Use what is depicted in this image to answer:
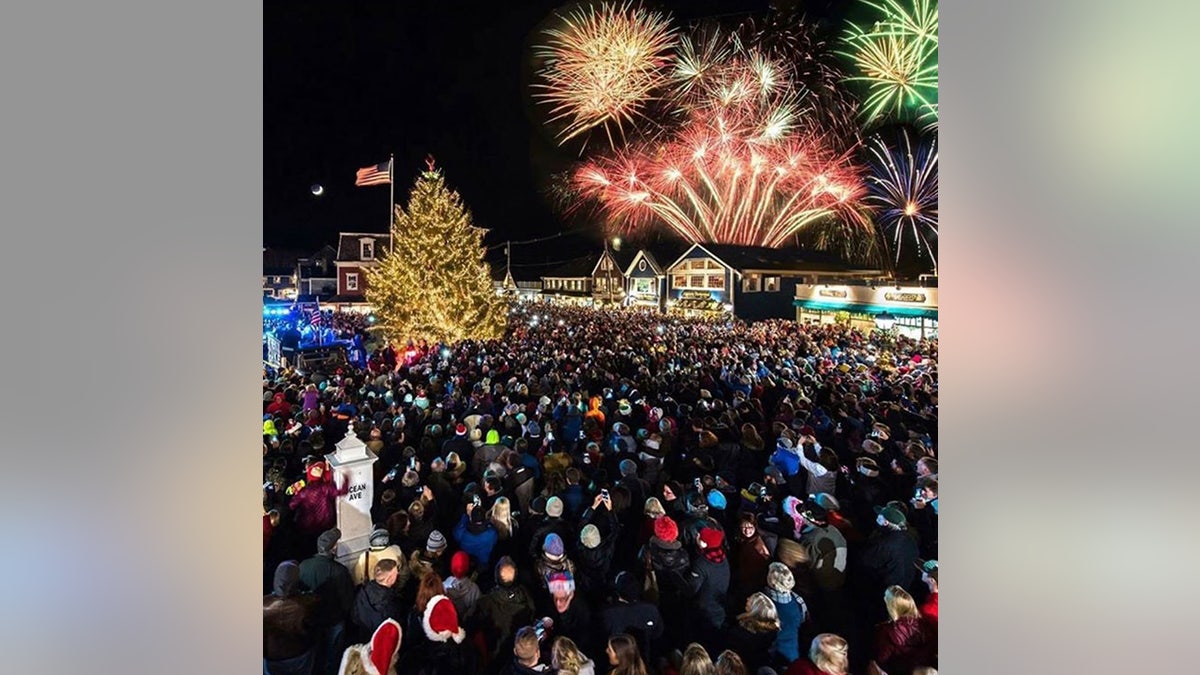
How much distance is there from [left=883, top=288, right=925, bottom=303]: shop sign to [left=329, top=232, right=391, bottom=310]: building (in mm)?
3303

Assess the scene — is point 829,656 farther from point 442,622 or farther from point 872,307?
point 872,307

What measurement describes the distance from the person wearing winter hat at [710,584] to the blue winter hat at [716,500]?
0.42 meters

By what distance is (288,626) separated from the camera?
11.0ft

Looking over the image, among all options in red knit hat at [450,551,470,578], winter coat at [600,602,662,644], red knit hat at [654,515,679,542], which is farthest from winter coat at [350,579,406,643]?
red knit hat at [654,515,679,542]

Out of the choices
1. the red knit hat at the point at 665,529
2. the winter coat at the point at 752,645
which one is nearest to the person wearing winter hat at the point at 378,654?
the red knit hat at the point at 665,529

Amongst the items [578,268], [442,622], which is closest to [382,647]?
[442,622]

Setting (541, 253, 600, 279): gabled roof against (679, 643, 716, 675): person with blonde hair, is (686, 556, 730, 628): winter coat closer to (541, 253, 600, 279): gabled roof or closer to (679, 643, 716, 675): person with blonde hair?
(679, 643, 716, 675): person with blonde hair

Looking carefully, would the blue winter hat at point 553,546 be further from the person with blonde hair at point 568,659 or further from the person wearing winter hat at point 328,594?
the person wearing winter hat at point 328,594

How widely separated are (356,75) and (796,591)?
13.8 feet

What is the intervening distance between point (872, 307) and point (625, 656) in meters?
2.61

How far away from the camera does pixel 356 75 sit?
4.14 meters
